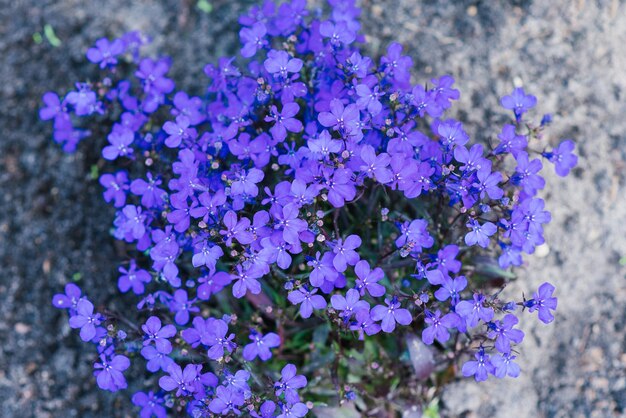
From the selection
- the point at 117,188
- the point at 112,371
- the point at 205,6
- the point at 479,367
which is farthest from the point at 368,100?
the point at 205,6

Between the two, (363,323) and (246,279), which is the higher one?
(363,323)

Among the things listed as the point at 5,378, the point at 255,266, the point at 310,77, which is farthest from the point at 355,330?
the point at 5,378

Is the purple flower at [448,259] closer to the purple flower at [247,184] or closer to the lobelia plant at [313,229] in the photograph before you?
the lobelia plant at [313,229]

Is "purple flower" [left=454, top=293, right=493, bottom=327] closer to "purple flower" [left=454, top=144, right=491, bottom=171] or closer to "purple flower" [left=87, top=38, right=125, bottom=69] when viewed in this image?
"purple flower" [left=454, top=144, right=491, bottom=171]

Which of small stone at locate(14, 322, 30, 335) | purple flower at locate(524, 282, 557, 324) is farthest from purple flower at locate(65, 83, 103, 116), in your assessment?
purple flower at locate(524, 282, 557, 324)

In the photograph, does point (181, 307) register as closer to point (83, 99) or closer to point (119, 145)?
point (119, 145)

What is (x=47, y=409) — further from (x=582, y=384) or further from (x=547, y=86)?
(x=547, y=86)

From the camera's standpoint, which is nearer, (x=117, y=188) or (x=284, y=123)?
(x=284, y=123)
